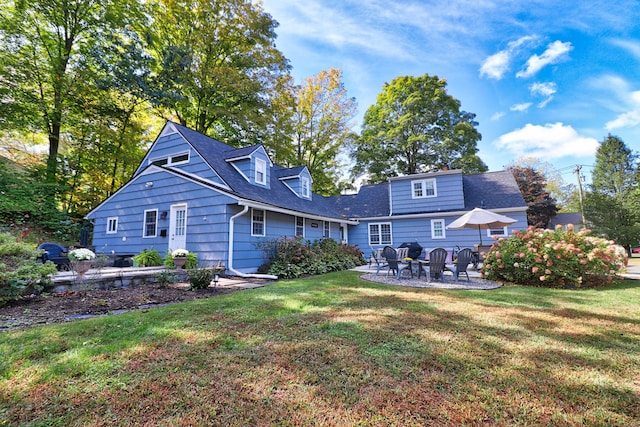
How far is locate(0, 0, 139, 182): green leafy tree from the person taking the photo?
12.3 metres

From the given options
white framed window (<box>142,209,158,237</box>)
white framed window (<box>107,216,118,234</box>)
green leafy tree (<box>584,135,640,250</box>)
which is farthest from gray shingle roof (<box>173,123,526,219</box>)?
white framed window (<box>107,216,118,234</box>)

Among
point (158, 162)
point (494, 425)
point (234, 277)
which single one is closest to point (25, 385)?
point (494, 425)

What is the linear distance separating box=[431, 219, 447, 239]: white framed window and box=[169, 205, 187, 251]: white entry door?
40.5ft

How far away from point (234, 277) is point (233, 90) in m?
13.5

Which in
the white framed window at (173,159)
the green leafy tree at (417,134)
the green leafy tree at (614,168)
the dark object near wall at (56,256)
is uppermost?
the green leafy tree at (417,134)

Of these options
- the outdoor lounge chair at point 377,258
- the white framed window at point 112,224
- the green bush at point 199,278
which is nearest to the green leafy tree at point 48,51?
the white framed window at point 112,224

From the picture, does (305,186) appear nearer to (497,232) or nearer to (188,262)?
(188,262)

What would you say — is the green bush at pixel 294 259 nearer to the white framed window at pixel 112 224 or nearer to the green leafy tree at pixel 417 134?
the white framed window at pixel 112 224

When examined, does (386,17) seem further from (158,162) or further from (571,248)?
(158,162)

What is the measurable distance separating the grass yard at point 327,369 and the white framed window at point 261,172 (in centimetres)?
789

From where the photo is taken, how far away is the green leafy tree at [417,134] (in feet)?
74.2

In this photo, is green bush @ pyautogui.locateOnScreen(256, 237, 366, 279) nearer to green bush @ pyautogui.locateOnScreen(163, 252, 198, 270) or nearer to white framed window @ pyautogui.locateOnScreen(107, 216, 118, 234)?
green bush @ pyautogui.locateOnScreen(163, 252, 198, 270)

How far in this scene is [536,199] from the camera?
22.5 m

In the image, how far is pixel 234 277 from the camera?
8.75 meters
